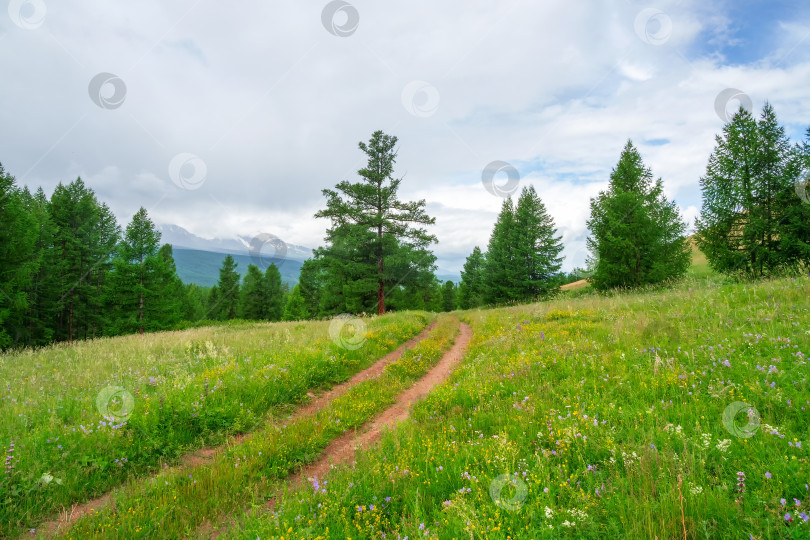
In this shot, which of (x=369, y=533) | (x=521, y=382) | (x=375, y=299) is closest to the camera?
(x=369, y=533)

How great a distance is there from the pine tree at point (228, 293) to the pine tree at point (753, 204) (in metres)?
73.3

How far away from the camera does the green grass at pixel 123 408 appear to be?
409 centimetres

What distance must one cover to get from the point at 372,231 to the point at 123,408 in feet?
70.0

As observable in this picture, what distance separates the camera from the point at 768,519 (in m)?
2.23

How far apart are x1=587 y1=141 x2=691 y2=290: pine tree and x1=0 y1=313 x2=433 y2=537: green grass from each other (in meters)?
22.7

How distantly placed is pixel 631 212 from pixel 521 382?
23.7 metres

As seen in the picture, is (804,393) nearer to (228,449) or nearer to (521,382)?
(521,382)

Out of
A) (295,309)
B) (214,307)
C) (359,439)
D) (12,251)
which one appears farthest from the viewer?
(214,307)

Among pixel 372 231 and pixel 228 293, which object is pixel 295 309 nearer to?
pixel 228 293

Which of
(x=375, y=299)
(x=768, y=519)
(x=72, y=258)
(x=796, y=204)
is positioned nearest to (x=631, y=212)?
(x=796, y=204)

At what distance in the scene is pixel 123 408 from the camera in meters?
5.73

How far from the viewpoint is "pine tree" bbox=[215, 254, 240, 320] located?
2598 inches

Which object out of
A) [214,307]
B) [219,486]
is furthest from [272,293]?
[219,486]

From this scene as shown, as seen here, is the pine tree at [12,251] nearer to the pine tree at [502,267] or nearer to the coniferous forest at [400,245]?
the coniferous forest at [400,245]
